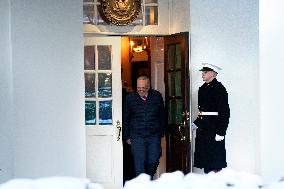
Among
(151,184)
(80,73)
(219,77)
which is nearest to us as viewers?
(151,184)

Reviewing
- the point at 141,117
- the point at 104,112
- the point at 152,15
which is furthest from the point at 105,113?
the point at 152,15

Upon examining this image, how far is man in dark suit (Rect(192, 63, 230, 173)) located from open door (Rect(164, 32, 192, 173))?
0.34 m

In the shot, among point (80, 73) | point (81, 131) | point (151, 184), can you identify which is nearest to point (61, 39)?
point (80, 73)

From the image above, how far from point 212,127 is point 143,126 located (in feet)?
3.44

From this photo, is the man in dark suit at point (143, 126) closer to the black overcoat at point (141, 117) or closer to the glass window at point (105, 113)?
the black overcoat at point (141, 117)

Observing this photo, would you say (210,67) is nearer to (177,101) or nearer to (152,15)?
(177,101)

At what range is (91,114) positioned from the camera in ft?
25.9

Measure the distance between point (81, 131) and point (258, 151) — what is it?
238 cm

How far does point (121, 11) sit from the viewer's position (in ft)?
26.0

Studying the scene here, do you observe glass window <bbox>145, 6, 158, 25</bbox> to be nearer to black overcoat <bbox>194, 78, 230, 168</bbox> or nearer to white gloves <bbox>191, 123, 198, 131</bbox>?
black overcoat <bbox>194, 78, 230, 168</bbox>

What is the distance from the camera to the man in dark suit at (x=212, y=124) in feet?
22.7

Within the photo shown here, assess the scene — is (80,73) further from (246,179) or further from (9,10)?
(246,179)

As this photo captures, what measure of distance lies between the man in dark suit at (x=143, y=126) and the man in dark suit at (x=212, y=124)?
76 centimetres

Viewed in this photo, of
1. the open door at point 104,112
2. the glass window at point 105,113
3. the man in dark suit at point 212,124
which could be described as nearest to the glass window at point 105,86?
the open door at point 104,112
